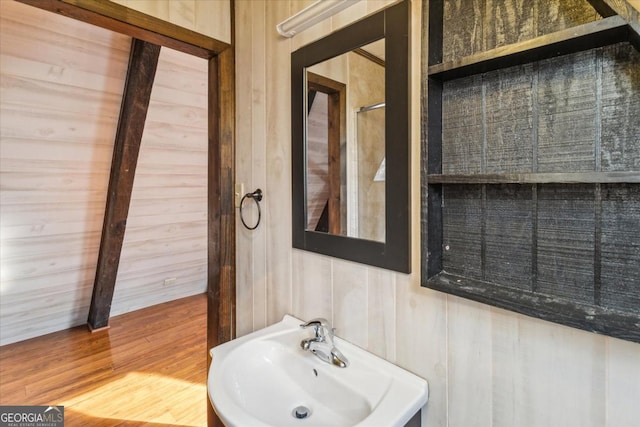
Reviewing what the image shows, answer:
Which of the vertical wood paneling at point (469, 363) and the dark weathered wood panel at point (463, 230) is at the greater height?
the dark weathered wood panel at point (463, 230)

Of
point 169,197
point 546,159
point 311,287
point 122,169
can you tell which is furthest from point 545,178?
point 169,197

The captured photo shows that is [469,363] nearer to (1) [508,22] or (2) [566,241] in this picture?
(2) [566,241]

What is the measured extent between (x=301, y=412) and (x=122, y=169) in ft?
7.79

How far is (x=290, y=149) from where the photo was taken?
137cm

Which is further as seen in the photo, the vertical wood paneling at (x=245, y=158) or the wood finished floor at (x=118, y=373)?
the wood finished floor at (x=118, y=373)

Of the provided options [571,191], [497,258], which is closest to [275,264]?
[497,258]

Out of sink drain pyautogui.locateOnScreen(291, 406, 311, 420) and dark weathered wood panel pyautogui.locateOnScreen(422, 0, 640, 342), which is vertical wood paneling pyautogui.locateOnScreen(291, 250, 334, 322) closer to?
sink drain pyautogui.locateOnScreen(291, 406, 311, 420)

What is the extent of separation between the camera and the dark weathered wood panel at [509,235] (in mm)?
758

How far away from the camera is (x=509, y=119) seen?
0.78 m

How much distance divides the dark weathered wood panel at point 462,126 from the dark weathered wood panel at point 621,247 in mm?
268

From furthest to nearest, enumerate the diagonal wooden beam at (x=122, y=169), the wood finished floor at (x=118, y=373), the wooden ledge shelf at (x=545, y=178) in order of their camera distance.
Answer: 1. the diagonal wooden beam at (x=122, y=169)
2. the wood finished floor at (x=118, y=373)
3. the wooden ledge shelf at (x=545, y=178)

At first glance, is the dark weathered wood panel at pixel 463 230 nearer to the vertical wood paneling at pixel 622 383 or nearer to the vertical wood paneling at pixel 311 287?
the vertical wood paneling at pixel 622 383

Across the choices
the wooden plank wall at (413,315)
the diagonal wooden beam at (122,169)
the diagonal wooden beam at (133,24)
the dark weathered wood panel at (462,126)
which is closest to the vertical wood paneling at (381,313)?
the wooden plank wall at (413,315)

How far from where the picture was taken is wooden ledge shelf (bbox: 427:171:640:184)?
1.91 ft
